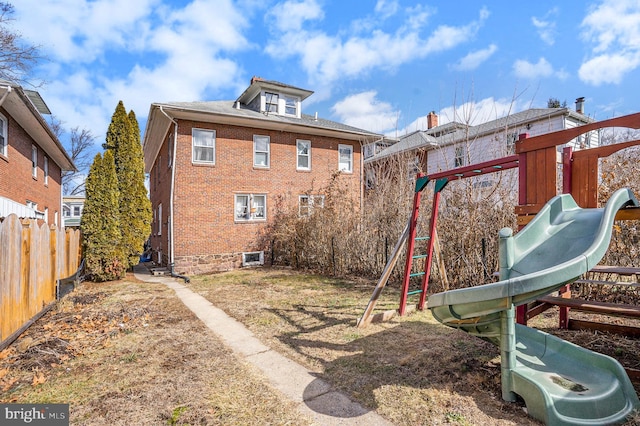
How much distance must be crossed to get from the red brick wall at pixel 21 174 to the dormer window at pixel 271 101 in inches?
367

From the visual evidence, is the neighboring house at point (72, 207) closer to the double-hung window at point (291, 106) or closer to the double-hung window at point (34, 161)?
the double-hung window at point (34, 161)

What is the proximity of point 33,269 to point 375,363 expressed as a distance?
5952mm

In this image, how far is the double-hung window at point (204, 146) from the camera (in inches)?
509

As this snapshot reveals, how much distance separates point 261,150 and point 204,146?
2406mm

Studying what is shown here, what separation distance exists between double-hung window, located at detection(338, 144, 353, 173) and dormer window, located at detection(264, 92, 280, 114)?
12.0 feet

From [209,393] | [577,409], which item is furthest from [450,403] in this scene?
[209,393]

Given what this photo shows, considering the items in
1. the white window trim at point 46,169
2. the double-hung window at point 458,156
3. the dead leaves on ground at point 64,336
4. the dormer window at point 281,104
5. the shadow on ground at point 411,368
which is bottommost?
the dead leaves on ground at point 64,336

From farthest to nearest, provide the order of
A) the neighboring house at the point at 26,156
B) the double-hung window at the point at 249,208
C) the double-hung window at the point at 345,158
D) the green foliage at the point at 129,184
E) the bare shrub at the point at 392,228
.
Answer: the double-hung window at the point at 345,158 < the double-hung window at the point at 249,208 < the green foliage at the point at 129,184 < the neighboring house at the point at 26,156 < the bare shrub at the point at 392,228

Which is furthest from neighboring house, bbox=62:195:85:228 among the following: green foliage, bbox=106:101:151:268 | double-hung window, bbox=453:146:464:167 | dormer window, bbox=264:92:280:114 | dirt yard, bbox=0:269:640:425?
double-hung window, bbox=453:146:464:167

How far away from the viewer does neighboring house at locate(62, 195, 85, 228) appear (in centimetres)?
3527

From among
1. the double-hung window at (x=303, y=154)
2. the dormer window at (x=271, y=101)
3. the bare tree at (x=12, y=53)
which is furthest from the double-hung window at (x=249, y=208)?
the bare tree at (x=12, y=53)

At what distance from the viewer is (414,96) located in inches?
377

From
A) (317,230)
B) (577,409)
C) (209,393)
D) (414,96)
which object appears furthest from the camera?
(317,230)

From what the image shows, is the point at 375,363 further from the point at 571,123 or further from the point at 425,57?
the point at 571,123
